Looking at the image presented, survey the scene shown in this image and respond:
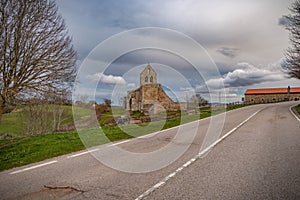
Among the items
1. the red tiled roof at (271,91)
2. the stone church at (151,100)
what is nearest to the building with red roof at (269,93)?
the red tiled roof at (271,91)

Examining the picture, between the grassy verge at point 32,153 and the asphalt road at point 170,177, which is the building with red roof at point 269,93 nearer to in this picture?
the asphalt road at point 170,177

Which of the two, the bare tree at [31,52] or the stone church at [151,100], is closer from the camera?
the bare tree at [31,52]

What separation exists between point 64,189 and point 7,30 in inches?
416

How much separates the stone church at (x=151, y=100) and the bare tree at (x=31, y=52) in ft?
87.9

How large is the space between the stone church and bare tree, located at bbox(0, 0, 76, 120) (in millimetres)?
26804

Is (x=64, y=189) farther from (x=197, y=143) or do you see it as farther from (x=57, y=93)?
(x=57, y=93)

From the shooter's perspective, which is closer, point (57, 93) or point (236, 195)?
point (236, 195)

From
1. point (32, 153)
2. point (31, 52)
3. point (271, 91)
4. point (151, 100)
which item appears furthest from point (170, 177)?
point (271, 91)

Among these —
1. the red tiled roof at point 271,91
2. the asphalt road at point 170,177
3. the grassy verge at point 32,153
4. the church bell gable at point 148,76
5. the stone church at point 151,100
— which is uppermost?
the church bell gable at point 148,76

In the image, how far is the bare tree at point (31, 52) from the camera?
38.2 feet

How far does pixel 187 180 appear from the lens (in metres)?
4.78

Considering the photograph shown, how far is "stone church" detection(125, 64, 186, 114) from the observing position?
137 ft

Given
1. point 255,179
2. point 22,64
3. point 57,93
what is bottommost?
point 255,179

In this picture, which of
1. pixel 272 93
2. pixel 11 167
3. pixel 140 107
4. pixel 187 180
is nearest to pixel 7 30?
pixel 11 167
